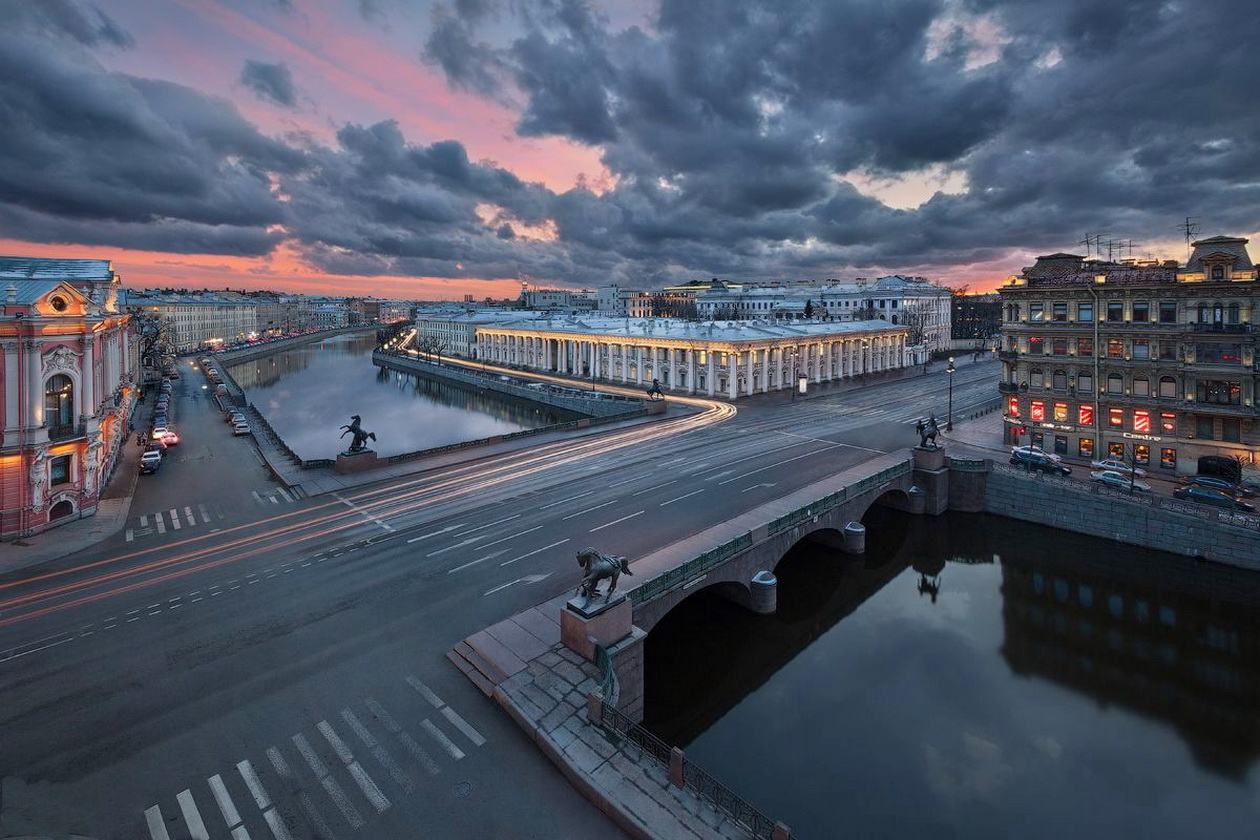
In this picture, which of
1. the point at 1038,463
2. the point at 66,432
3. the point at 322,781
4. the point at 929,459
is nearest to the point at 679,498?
the point at 929,459

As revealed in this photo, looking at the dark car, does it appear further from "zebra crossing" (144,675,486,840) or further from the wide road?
"zebra crossing" (144,675,486,840)

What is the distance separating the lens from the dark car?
42656 mm

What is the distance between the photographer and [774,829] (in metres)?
Result: 12.7

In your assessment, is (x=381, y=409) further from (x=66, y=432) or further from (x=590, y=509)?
(x=590, y=509)

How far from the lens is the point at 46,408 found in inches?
1296

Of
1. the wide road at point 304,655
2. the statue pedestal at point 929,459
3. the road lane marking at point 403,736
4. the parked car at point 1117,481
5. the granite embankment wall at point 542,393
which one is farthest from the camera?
the granite embankment wall at point 542,393

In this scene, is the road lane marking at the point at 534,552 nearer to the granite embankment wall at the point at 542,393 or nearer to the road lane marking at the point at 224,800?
the road lane marking at the point at 224,800

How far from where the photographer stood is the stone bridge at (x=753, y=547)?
1961 cm

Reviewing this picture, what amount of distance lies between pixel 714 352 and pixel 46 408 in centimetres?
7169

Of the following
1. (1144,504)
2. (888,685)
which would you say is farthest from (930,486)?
(888,685)

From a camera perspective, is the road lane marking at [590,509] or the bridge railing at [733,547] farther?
the road lane marking at [590,509]

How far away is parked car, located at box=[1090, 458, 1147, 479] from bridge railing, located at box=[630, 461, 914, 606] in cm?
1724

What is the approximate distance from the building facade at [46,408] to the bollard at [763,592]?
128ft

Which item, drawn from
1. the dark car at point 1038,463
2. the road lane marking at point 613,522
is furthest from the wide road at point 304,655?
the dark car at point 1038,463
